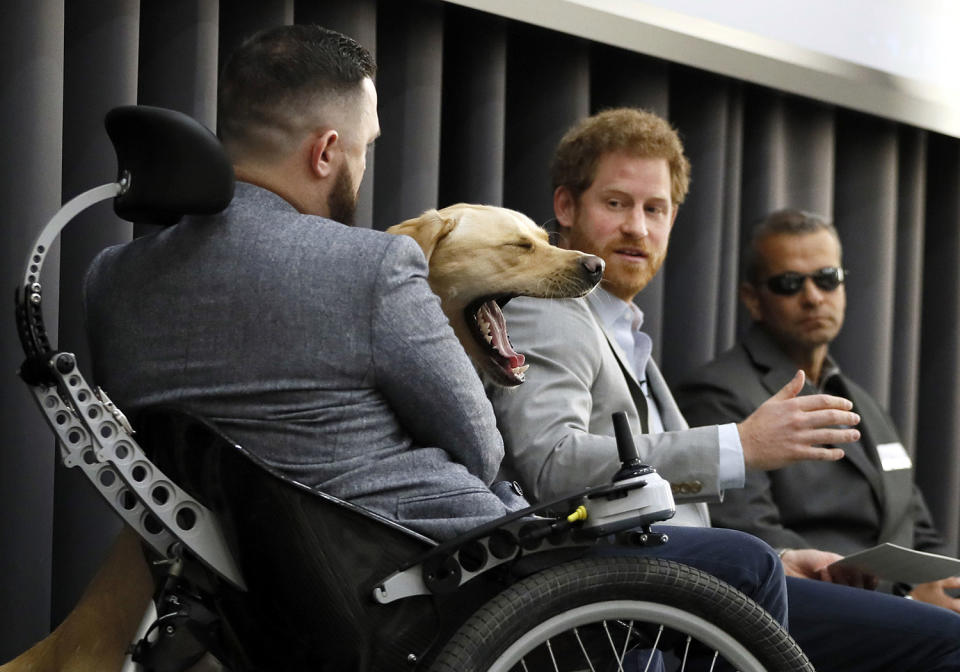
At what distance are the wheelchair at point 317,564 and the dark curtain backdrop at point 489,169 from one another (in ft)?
2.72

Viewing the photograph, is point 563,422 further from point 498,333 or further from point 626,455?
point 626,455

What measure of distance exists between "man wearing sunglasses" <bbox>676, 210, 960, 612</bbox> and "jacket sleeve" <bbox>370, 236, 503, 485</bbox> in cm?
115

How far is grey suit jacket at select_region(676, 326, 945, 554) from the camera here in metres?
2.41

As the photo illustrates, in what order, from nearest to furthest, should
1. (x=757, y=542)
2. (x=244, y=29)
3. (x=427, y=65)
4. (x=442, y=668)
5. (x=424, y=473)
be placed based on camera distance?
(x=442, y=668) < (x=424, y=473) < (x=757, y=542) < (x=244, y=29) < (x=427, y=65)

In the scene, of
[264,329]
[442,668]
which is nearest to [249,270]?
[264,329]

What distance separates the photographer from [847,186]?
3.43 metres

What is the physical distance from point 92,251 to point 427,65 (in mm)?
774

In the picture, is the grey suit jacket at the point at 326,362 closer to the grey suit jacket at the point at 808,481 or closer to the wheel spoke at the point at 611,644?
the wheel spoke at the point at 611,644

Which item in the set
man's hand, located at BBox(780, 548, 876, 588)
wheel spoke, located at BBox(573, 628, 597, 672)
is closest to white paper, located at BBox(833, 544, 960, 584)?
man's hand, located at BBox(780, 548, 876, 588)

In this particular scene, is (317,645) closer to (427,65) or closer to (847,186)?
(427,65)

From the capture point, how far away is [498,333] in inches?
66.0

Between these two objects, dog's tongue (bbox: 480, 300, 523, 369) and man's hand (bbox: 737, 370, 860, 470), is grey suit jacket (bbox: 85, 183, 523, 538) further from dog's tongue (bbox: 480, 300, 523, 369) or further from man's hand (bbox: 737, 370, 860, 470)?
man's hand (bbox: 737, 370, 860, 470)

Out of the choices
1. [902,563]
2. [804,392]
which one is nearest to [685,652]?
[902,563]

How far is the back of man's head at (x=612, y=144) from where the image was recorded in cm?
215
